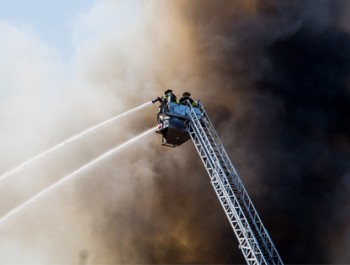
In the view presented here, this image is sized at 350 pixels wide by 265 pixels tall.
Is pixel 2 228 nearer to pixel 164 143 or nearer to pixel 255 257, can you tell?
pixel 164 143

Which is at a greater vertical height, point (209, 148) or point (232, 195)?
point (209, 148)

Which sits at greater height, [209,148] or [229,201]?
[209,148]

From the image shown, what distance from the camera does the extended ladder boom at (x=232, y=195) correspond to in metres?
17.2

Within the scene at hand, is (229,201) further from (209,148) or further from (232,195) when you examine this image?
(209,148)

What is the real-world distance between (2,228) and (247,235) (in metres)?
40.7

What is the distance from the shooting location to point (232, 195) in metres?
18.6

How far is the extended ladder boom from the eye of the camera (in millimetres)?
17250

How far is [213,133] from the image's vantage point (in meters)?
20.9

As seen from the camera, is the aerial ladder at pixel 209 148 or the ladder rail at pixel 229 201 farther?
the aerial ladder at pixel 209 148

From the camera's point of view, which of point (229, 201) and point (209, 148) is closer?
point (229, 201)

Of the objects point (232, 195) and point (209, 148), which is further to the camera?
point (209, 148)

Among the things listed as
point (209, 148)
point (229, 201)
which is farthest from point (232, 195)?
point (209, 148)

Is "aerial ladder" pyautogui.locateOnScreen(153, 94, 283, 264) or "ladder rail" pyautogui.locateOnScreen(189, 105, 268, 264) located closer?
"ladder rail" pyautogui.locateOnScreen(189, 105, 268, 264)

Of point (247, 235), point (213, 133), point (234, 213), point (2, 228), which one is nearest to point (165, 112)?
point (213, 133)
